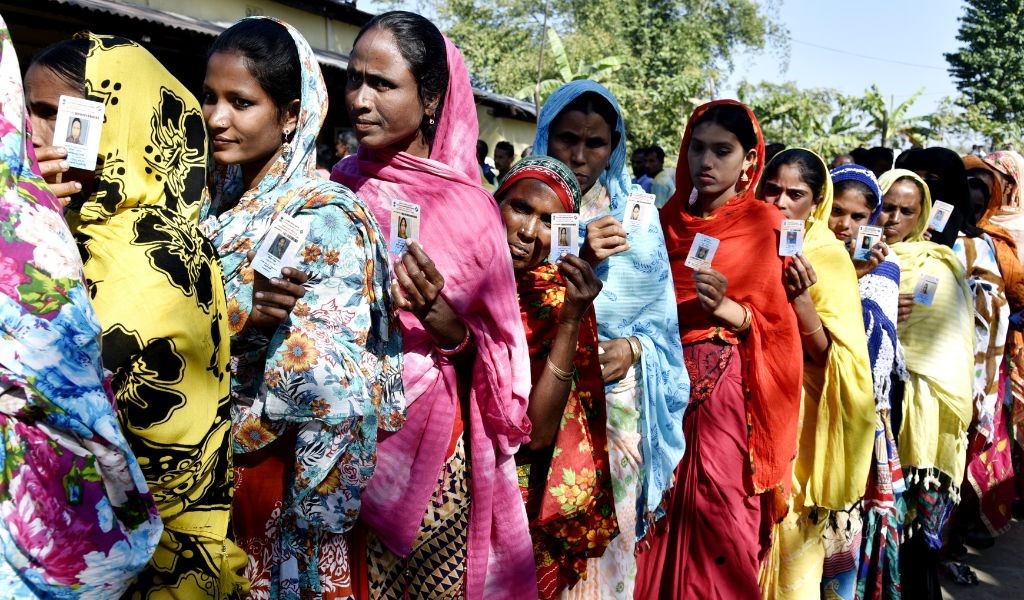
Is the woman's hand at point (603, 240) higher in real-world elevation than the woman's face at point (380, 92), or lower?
lower

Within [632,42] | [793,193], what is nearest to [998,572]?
[793,193]

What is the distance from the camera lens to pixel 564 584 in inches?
115

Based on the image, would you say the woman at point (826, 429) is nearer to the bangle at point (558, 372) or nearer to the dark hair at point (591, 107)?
the dark hair at point (591, 107)

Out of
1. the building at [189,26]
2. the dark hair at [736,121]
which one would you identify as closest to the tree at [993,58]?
the building at [189,26]

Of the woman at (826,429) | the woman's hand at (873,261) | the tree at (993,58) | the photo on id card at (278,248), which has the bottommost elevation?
the woman at (826,429)

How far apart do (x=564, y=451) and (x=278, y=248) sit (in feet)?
4.08

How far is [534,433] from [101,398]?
1.48 metres

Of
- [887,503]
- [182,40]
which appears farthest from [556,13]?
[887,503]

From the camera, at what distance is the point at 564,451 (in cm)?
272

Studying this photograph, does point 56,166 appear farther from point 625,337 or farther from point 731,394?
point 731,394

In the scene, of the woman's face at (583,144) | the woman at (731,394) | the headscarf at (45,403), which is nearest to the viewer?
the headscarf at (45,403)

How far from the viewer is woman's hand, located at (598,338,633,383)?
9.81 ft

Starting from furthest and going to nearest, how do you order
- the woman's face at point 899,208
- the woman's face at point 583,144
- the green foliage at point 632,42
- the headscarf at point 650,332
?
1. the green foliage at point 632,42
2. the woman's face at point 899,208
3. the woman's face at point 583,144
4. the headscarf at point 650,332

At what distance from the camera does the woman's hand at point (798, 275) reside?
11.7ft
